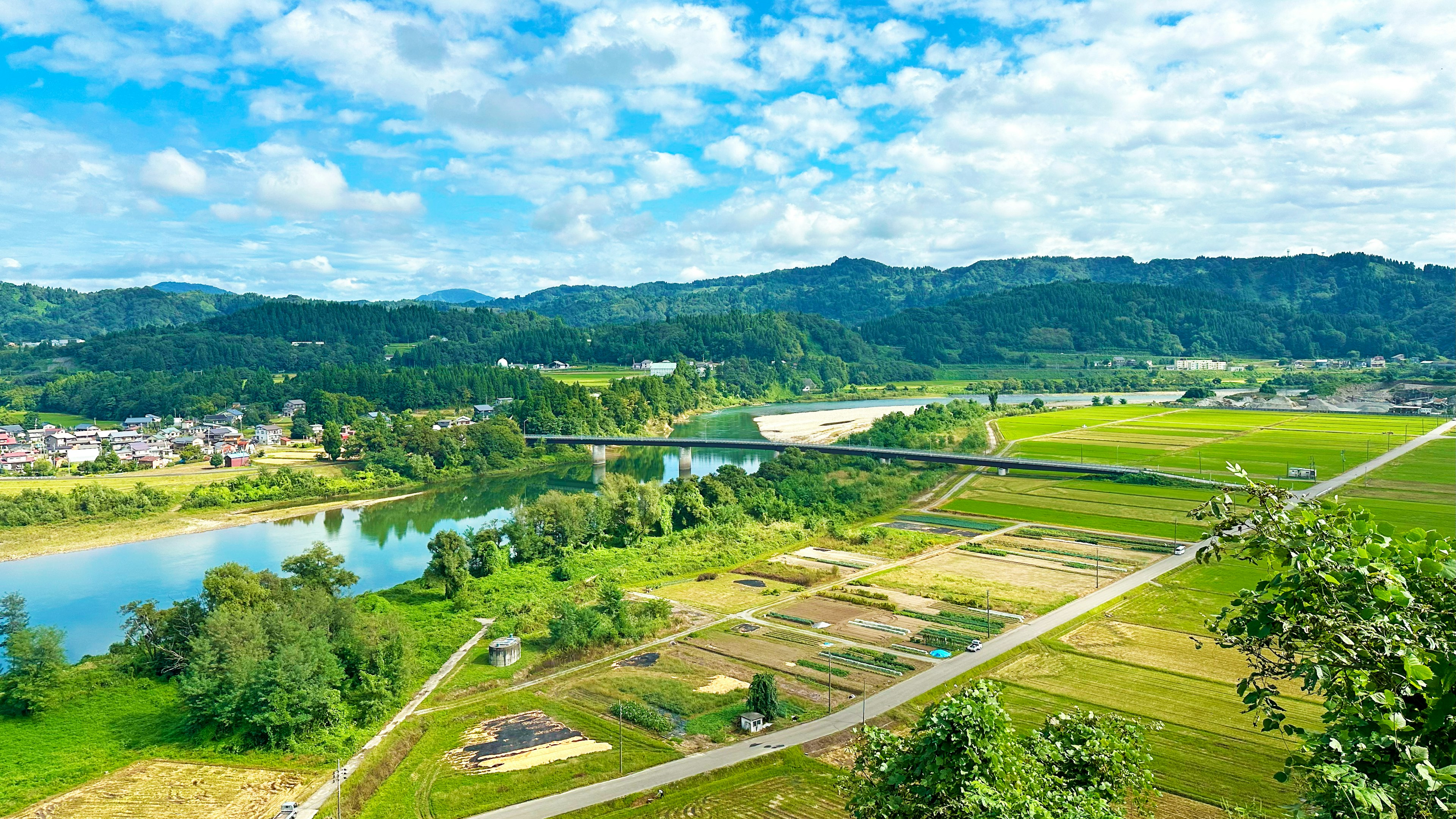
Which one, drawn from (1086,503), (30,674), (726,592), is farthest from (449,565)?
(1086,503)

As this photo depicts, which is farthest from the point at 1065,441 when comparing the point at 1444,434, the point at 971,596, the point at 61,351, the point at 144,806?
the point at 61,351

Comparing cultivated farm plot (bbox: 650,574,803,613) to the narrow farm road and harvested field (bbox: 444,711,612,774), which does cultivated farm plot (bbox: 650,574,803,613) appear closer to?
the narrow farm road

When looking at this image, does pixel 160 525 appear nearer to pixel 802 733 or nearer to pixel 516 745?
pixel 516 745

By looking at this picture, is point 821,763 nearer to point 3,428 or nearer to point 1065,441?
point 1065,441

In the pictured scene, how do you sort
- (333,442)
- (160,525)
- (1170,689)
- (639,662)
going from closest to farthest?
1. (1170,689)
2. (639,662)
3. (160,525)
4. (333,442)

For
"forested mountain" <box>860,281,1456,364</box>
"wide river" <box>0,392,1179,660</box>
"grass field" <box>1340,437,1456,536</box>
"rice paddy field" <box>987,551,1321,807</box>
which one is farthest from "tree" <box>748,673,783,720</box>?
"forested mountain" <box>860,281,1456,364</box>

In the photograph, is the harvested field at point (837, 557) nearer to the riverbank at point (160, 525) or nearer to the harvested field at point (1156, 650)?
the harvested field at point (1156, 650)
